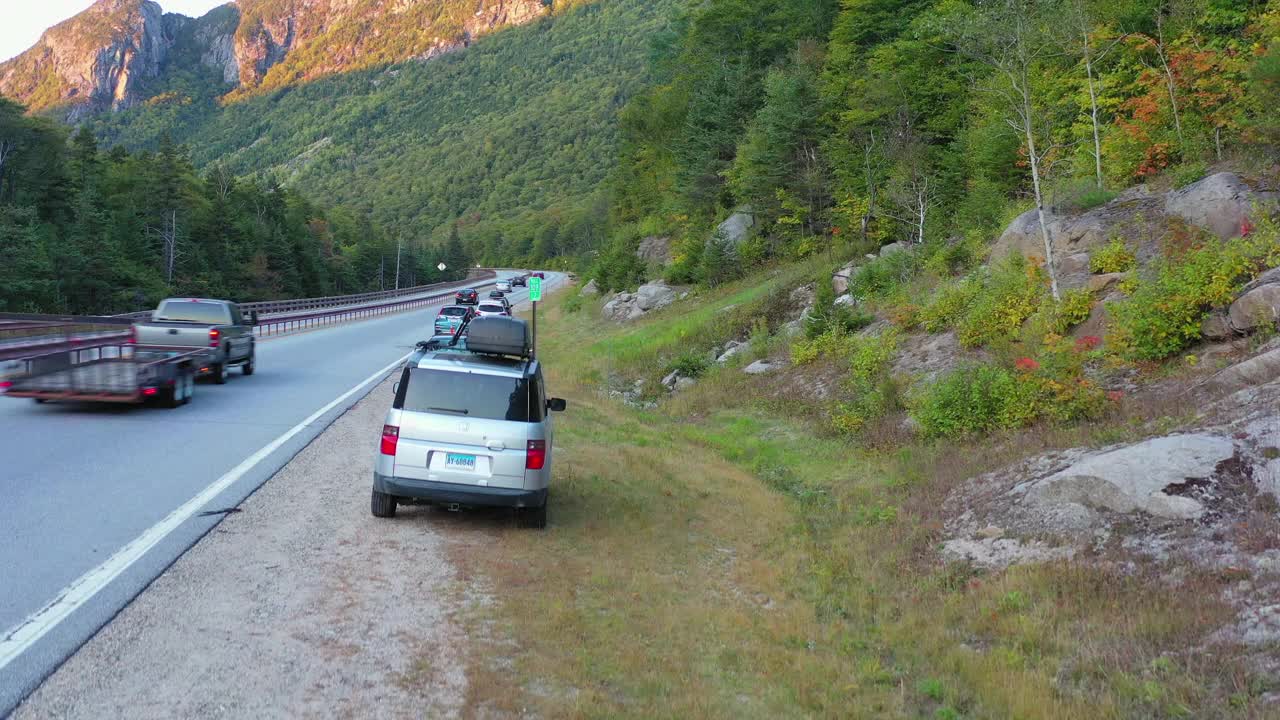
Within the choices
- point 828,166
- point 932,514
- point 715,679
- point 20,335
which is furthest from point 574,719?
point 828,166

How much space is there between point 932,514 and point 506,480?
16.4ft

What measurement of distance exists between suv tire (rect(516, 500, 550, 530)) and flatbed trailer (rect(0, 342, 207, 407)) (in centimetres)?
846

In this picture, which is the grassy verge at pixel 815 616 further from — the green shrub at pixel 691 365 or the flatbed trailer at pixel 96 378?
the green shrub at pixel 691 365

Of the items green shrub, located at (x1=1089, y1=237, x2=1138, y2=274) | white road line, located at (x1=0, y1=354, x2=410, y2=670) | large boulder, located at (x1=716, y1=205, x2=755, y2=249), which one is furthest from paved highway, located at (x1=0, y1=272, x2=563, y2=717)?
large boulder, located at (x1=716, y1=205, x2=755, y2=249)

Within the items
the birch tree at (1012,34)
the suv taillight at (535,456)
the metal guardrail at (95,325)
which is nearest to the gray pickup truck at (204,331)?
the metal guardrail at (95,325)

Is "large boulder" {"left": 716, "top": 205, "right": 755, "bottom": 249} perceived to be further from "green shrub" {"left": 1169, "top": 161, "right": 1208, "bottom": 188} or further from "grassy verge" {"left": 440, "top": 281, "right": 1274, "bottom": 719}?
"grassy verge" {"left": 440, "top": 281, "right": 1274, "bottom": 719}

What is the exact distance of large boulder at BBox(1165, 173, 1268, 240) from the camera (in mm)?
14555

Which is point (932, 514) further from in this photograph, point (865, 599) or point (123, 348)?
point (123, 348)

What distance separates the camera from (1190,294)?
1205 centimetres

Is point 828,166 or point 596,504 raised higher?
point 828,166

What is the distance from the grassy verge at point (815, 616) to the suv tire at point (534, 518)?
0.19 metres

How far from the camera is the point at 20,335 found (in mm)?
29156

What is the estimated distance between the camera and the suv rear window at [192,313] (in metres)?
19.8

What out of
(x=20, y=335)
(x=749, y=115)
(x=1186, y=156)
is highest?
(x=749, y=115)
